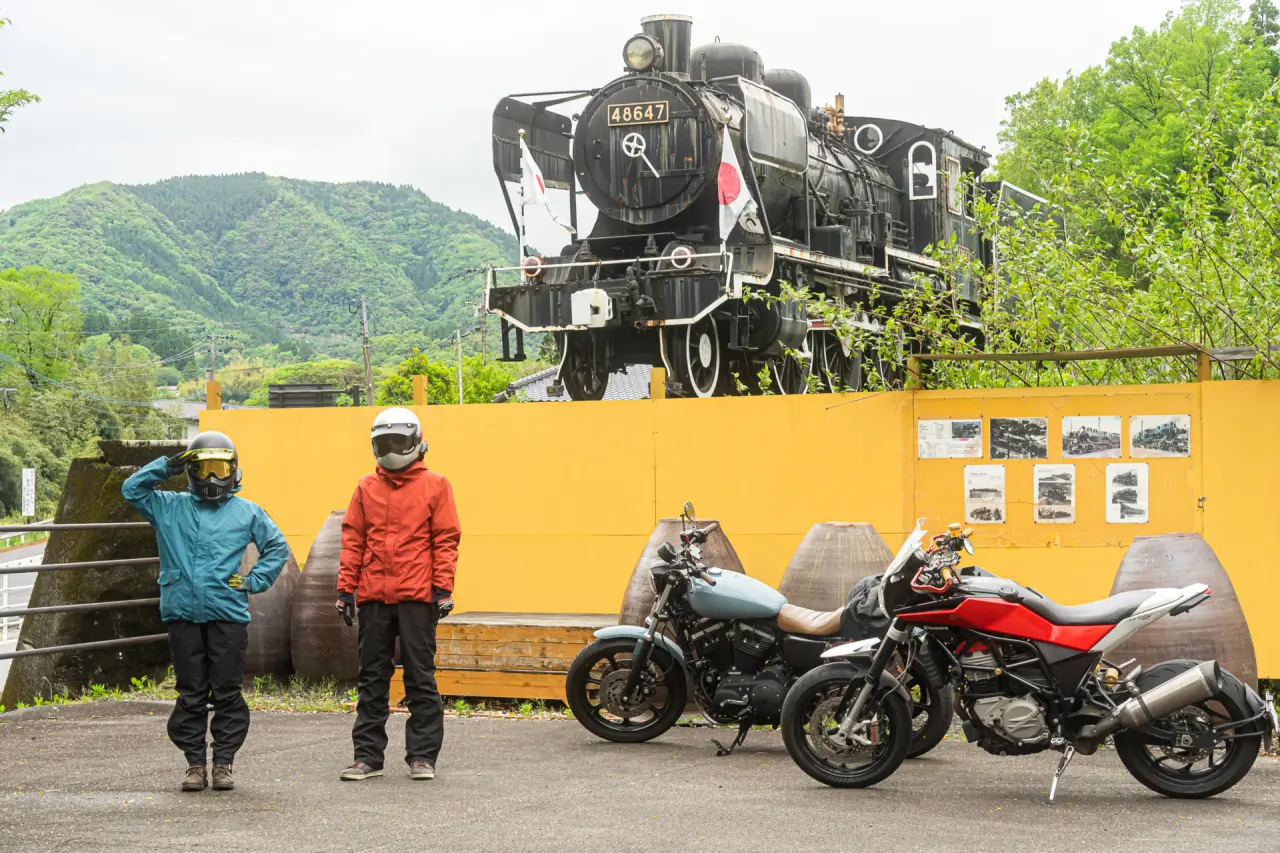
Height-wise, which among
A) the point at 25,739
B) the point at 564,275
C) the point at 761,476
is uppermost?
the point at 564,275

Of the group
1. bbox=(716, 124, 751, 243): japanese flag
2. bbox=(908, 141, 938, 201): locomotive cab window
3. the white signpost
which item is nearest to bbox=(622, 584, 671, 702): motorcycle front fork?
bbox=(716, 124, 751, 243): japanese flag

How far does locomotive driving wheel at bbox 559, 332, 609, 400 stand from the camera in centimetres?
1684

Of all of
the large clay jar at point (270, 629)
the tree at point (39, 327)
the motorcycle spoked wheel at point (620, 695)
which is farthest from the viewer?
the tree at point (39, 327)

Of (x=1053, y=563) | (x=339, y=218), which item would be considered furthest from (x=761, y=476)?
(x=339, y=218)

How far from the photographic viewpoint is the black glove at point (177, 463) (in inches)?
260

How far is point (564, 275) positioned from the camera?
17.1m

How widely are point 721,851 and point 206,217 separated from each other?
16561cm

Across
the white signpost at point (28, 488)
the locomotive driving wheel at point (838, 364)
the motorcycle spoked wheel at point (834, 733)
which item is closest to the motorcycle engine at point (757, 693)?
the motorcycle spoked wheel at point (834, 733)

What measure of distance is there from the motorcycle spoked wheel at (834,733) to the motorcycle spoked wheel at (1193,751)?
3.04 feet

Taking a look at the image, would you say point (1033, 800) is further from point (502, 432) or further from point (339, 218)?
point (339, 218)

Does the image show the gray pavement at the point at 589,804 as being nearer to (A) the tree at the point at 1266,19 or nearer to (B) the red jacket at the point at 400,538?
(B) the red jacket at the point at 400,538

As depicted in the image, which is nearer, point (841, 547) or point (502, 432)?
point (841, 547)

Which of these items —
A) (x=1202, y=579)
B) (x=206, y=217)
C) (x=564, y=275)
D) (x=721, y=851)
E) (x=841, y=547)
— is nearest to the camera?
(x=721, y=851)

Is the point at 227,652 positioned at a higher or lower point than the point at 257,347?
lower
